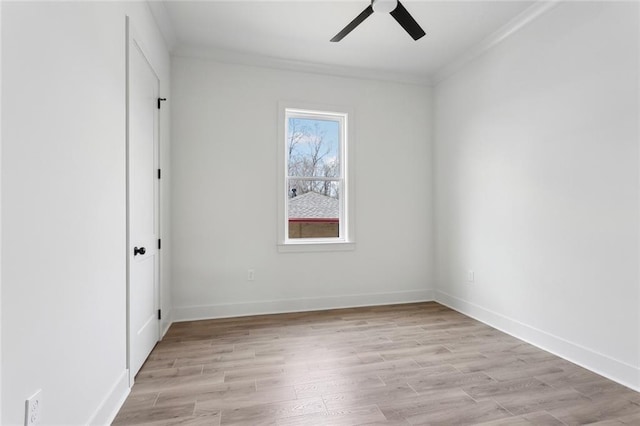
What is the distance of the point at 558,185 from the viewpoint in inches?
105

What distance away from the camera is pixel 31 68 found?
1176 millimetres

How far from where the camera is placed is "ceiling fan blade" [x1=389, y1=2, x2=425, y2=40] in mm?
2342

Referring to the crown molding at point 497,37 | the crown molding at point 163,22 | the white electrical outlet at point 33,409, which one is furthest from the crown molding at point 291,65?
the white electrical outlet at point 33,409

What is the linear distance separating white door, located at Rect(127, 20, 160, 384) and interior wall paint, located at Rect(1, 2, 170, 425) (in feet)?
0.46

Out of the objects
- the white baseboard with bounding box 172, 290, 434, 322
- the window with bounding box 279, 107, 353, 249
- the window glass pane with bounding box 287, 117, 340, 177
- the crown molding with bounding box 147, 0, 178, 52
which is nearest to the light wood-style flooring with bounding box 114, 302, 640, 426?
the white baseboard with bounding box 172, 290, 434, 322

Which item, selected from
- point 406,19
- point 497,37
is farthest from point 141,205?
point 497,37

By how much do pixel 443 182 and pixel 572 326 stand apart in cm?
205

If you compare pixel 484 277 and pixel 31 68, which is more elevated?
pixel 31 68

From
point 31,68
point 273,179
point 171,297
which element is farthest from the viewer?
point 273,179

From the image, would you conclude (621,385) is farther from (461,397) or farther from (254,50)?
(254,50)

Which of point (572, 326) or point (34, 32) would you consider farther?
point (572, 326)

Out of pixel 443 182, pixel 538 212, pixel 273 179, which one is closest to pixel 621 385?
pixel 538 212

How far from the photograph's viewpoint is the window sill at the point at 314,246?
3793mm

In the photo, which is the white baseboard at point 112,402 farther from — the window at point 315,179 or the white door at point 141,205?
the window at point 315,179
